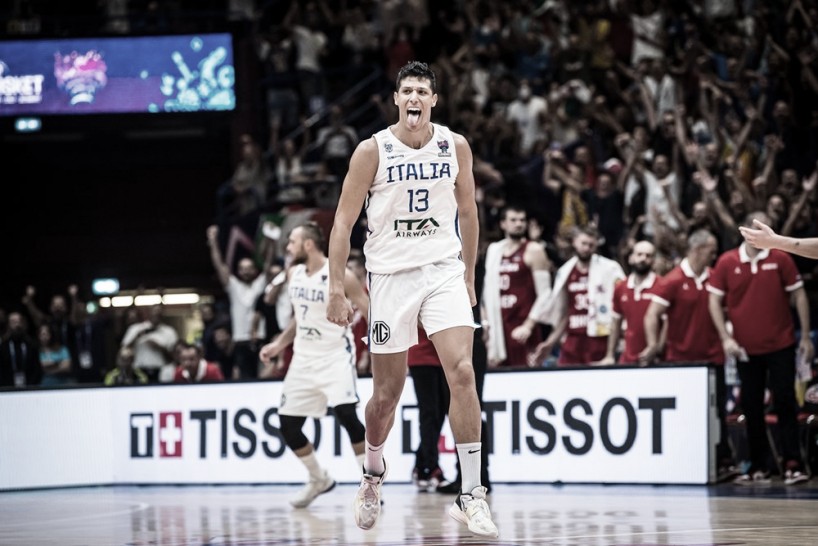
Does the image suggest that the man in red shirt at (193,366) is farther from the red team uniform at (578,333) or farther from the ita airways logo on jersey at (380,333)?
the ita airways logo on jersey at (380,333)

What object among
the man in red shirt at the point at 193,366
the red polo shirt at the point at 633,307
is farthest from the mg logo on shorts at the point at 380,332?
the man in red shirt at the point at 193,366

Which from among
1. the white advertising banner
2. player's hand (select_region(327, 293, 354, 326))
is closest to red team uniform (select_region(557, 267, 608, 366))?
the white advertising banner

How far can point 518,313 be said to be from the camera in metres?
13.4

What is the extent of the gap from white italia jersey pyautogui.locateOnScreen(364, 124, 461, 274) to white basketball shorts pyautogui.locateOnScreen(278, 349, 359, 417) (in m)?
3.33

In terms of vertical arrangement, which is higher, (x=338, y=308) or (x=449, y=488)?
(x=338, y=308)

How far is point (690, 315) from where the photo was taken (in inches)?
505

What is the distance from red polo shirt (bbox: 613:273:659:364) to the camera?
512 inches

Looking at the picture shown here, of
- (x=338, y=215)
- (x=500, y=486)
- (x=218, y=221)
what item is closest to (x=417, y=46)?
(x=218, y=221)

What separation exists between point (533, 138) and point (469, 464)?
11821mm

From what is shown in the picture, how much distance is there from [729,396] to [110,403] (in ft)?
21.1

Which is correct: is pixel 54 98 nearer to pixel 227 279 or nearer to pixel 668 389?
pixel 227 279

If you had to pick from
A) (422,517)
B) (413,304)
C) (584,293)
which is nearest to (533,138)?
(584,293)

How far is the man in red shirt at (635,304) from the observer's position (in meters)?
13.0

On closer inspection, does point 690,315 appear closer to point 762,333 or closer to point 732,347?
point 732,347
